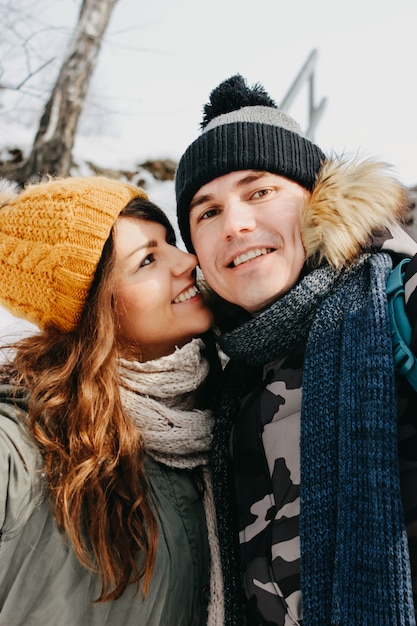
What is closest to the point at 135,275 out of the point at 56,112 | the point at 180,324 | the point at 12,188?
the point at 180,324

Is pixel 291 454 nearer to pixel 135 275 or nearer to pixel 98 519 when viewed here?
pixel 98 519

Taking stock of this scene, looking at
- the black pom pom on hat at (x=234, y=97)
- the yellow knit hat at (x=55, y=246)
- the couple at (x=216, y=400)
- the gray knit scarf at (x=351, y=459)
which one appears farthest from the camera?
the black pom pom on hat at (x=234, y=97)

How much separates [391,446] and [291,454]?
1.19 feet

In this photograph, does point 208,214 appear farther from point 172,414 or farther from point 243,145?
point 172,414

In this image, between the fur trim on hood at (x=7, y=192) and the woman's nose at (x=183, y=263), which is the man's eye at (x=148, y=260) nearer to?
the woman's nose at (x=183, y=263)

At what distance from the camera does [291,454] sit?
143 cm

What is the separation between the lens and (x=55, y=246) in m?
1.79

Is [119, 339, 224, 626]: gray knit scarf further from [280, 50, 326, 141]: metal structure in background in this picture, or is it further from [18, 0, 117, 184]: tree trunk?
[280, 50, 326, 141]: metal structure in background

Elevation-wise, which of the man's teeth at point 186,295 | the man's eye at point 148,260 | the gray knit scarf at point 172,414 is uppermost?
the man's eye at point 148,260

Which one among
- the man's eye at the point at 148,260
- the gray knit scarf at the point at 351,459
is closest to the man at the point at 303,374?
the gray knit scarf at the point at 351,459

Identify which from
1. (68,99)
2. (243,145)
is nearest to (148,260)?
(243,145)

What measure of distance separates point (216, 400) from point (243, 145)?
3.12 ft

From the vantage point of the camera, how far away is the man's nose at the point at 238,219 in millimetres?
1699

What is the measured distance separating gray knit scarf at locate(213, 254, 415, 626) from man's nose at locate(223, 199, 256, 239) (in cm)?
31
